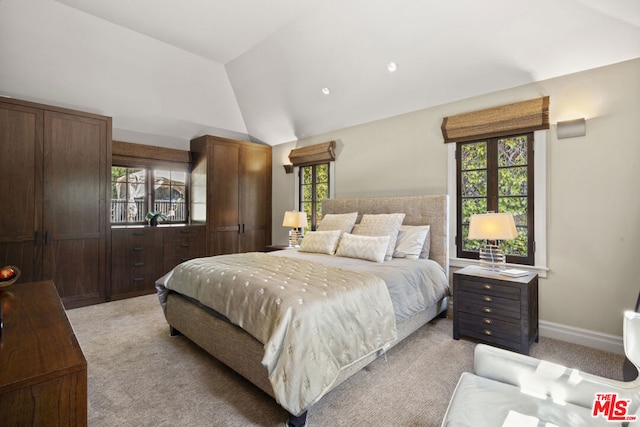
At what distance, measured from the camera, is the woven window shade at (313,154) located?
15.4 feet

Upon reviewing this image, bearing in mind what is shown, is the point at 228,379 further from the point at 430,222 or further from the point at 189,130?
the point at 189,130

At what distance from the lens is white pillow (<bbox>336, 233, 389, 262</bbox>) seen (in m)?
3.15

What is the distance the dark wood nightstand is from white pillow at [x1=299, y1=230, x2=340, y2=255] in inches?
54.2

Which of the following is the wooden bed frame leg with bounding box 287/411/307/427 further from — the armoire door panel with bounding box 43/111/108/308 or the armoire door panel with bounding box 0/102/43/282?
the armoire door panel with bounding box 0/102/43/282

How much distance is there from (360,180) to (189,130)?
3.03 m

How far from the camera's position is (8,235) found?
11.0 ft

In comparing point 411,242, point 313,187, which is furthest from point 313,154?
point 411,242

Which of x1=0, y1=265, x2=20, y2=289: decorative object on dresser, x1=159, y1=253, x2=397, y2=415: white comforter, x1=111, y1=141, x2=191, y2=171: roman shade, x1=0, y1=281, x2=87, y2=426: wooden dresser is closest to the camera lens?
x1=0, y1=281, x2=87, y2=426: wooden dresser

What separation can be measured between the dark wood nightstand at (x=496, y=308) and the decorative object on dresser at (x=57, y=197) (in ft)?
14.1

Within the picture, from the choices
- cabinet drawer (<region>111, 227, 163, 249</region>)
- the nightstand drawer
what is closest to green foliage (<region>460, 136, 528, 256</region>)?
the nightstand drawer

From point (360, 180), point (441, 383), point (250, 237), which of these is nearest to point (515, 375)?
point (441, 383)

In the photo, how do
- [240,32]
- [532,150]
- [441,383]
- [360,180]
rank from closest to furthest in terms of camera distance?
1. [441,383]
2. [532,150]
3. [240,32]
4. [360,180]

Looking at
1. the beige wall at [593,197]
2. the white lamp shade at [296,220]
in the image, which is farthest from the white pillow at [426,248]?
the white lamp shade at [296,220]

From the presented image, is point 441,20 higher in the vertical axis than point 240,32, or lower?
lower
